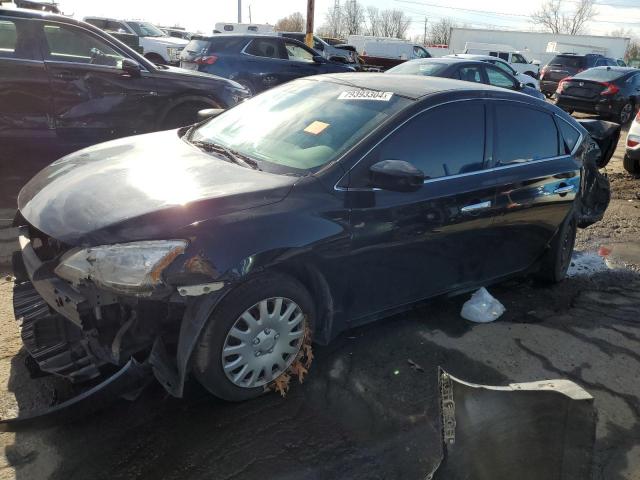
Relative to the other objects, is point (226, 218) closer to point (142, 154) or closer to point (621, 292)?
point (142, 154)

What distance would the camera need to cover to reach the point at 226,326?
8.61 feet

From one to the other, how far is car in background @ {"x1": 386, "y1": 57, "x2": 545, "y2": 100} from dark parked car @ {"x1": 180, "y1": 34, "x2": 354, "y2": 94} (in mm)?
2450

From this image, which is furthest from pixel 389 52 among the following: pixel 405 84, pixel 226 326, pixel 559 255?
pixel 226 326

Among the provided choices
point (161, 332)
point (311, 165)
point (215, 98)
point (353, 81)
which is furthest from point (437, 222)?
point (215, 98)

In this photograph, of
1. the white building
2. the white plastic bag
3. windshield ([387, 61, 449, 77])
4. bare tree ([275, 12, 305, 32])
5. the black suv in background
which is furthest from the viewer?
bare tree ([275, 12, 305, 32])

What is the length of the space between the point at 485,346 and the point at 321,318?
49.9 inches

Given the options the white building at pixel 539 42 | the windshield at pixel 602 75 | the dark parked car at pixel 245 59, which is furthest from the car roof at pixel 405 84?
the white building at pixel 539 42

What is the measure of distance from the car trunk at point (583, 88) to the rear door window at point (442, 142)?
13.3m

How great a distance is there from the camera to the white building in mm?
40969

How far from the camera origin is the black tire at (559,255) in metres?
4.54

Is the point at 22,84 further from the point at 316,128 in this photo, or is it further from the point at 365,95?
the point at 365,95

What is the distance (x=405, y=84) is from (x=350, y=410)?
216 cm

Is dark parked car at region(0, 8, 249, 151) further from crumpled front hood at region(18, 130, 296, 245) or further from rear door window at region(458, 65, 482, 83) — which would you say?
rear door window at region(458, 65, 482, 83)

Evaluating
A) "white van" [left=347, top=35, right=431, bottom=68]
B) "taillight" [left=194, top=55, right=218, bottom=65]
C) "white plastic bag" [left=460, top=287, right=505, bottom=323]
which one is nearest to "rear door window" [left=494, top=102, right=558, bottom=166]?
"white plastic bag" [left=460, top=287, right=505, bottom=323]
